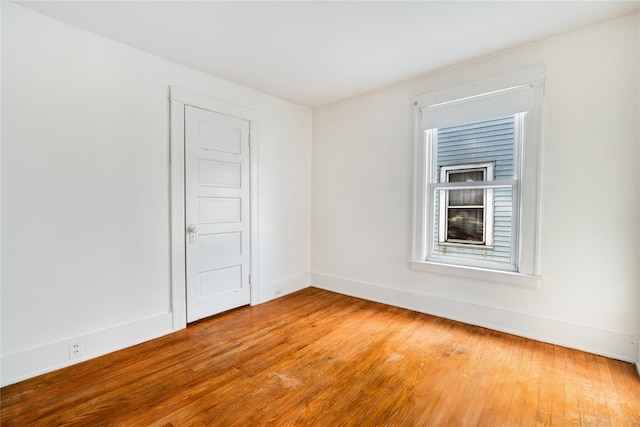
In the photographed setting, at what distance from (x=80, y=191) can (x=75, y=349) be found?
4.01 feet

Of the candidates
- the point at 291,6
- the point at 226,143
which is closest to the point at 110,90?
the point at 226,143

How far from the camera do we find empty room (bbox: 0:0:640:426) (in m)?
2.01

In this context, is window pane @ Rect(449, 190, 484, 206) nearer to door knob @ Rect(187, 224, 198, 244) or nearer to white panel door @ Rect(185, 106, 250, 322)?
white panel door @ Rect(185, 106, 250, 322)

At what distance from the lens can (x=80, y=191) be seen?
2.34 meters

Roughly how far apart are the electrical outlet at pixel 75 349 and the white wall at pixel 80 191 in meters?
0.04

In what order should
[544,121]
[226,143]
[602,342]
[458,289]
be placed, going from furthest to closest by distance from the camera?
[226,143], [458,289], [544,121], [602,342]

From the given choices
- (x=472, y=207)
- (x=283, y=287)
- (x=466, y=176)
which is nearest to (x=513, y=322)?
(x=472, y=207)

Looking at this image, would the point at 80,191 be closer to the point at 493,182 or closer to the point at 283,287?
the point at 283,287

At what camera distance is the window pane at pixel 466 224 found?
121 inches

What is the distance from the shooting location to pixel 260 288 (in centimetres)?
372

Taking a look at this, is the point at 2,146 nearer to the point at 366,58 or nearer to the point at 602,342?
the point at 366,58

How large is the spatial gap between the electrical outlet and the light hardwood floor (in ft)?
0.33

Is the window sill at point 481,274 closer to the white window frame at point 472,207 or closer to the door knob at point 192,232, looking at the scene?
the white window frame at point 472,207

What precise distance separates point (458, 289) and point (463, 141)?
1546mm
